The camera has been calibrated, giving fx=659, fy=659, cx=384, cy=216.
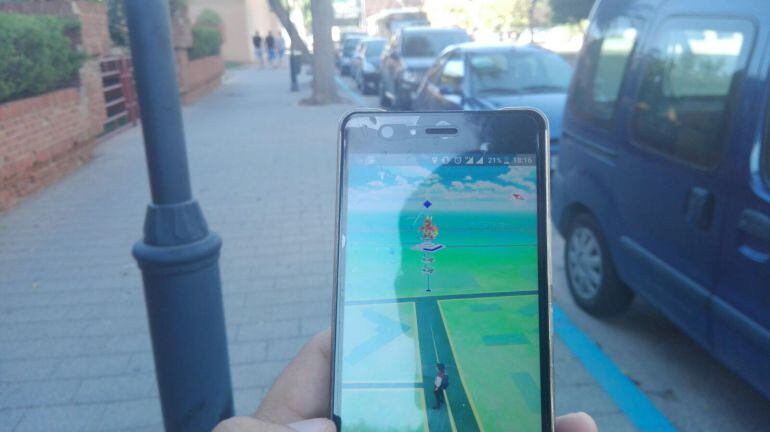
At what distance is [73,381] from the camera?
3695 millimetres

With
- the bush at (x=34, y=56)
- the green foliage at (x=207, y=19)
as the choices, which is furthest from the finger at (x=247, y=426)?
the green foliage at (x=207, y=19)

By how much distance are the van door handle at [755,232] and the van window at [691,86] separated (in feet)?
1.19

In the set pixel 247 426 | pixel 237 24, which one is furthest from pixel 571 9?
pixel 237 24

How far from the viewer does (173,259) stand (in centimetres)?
254

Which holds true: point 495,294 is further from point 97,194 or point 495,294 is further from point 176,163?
point 97,194

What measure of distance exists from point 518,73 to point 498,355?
7.41m

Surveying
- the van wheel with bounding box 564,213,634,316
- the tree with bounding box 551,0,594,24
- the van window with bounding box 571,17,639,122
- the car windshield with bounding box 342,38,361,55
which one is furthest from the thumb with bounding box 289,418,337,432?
the car windshield with bounding box 342,38,361,55

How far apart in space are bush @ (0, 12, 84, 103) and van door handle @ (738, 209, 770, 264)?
7.01m

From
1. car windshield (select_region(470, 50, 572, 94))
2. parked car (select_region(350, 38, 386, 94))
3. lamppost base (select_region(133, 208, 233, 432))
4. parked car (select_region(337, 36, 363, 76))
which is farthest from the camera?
parked car (select_region(337, 36, 363, 76))

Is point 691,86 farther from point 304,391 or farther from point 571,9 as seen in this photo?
point 571,9

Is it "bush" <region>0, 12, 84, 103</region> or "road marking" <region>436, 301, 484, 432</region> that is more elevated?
"bush" <region>0, 12, 84, 103</region>

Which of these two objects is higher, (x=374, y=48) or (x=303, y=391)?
(x=374, y=48)

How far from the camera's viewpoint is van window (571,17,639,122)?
4.06 meters

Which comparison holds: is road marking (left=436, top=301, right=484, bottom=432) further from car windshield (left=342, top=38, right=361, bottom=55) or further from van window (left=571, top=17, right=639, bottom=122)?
car windshield (left=342, top=38, right=361, bottom=55)
